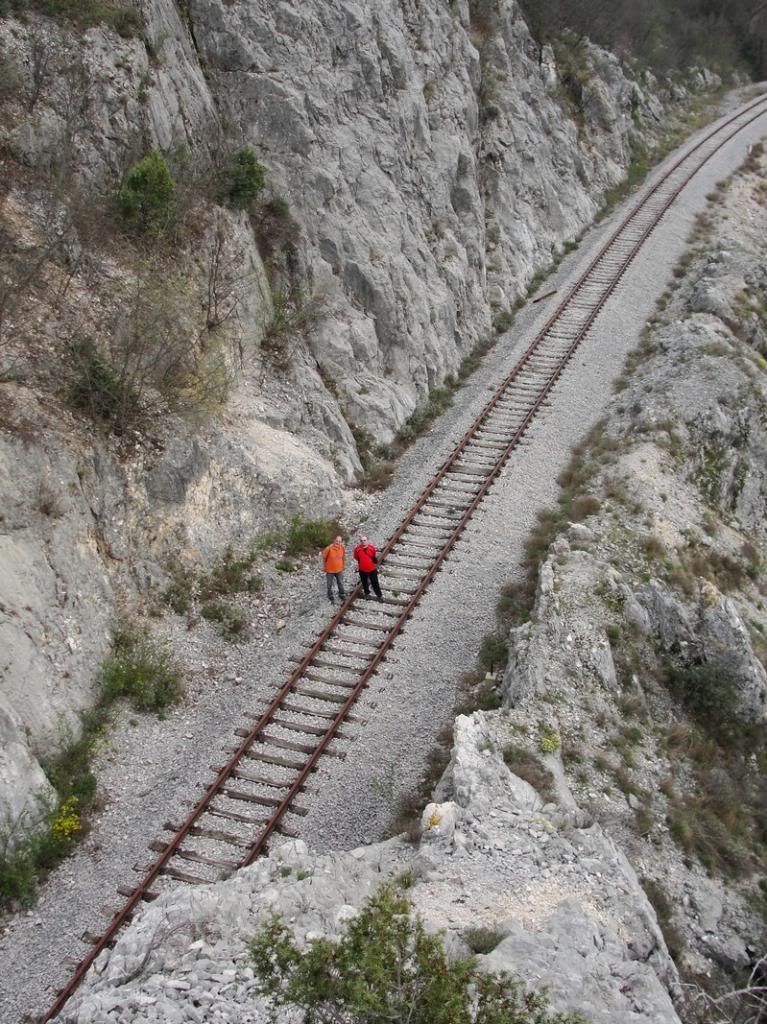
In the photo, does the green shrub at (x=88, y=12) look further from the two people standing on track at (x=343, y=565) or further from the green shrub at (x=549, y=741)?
the green shrub at (x=549, y=741)

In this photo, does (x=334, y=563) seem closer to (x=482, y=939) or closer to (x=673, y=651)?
(x=673, y=651)

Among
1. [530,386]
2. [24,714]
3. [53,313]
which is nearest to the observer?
[24,714]

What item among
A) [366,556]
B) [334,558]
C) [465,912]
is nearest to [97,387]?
[334,558]

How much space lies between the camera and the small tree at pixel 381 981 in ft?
19.0

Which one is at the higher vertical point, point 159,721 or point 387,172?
point 387,172

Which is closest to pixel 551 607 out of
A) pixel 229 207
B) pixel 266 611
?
pixel 266 611

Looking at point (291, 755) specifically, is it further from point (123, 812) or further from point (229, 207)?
point (229, 207)

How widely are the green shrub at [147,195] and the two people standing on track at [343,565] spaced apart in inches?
292

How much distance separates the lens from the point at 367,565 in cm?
1451

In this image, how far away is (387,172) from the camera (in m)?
24.1

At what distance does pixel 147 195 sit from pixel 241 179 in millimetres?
3117

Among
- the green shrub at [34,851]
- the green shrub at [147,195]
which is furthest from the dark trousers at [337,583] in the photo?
the green shrub at [147,195]

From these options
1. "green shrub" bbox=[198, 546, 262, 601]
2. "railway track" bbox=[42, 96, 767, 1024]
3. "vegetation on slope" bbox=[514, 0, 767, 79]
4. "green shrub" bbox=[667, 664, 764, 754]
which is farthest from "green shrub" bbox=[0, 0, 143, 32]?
"vegetation on slope" bbox=[514, 0, 767, 79]

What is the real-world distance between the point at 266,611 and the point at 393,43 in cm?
2002
